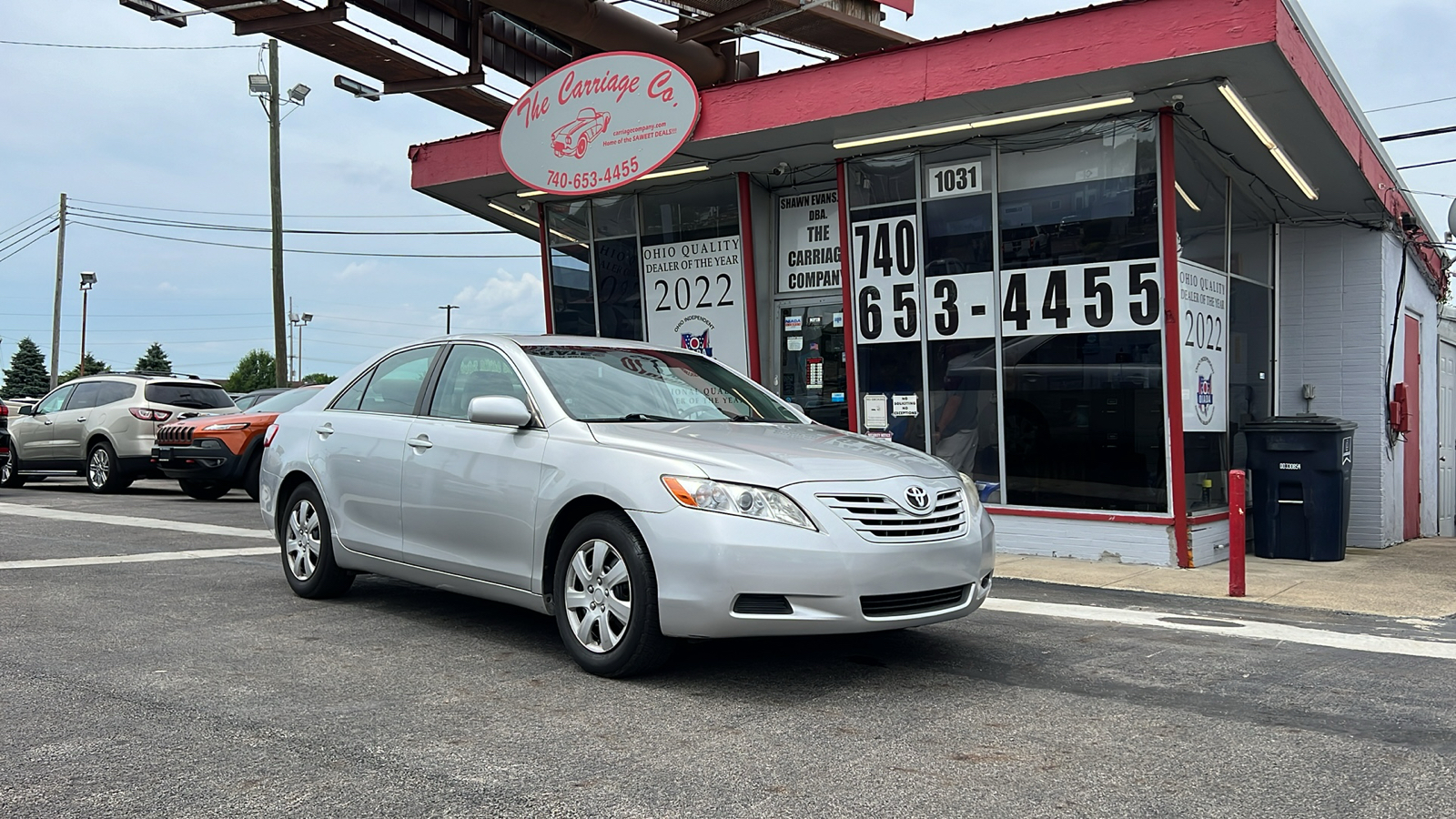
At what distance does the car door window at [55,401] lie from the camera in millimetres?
17203

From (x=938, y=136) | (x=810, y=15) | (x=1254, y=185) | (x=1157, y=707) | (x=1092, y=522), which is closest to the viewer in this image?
(x=1157, y=707)

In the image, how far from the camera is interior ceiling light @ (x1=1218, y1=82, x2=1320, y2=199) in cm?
900

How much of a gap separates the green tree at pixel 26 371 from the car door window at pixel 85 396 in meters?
77.5

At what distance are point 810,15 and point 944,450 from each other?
31.8 feet

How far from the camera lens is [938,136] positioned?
10.7 metres

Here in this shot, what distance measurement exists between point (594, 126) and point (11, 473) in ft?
37.6

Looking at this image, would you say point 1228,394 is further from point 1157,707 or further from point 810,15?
point 810,15

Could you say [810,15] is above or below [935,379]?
above

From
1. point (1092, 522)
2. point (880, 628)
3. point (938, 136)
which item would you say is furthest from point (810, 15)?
point (880, 628)

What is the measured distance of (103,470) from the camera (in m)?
16.4

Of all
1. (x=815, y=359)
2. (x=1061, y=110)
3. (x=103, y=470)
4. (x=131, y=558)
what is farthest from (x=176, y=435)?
(x=1061, y=110)

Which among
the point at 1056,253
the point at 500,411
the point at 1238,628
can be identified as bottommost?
the point at 1238,628

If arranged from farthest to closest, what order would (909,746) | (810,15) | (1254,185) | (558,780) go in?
(810,15) → (1254,185) → (909,746) → (558,780)

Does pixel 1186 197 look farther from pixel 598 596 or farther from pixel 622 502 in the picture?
pixel 598 596
